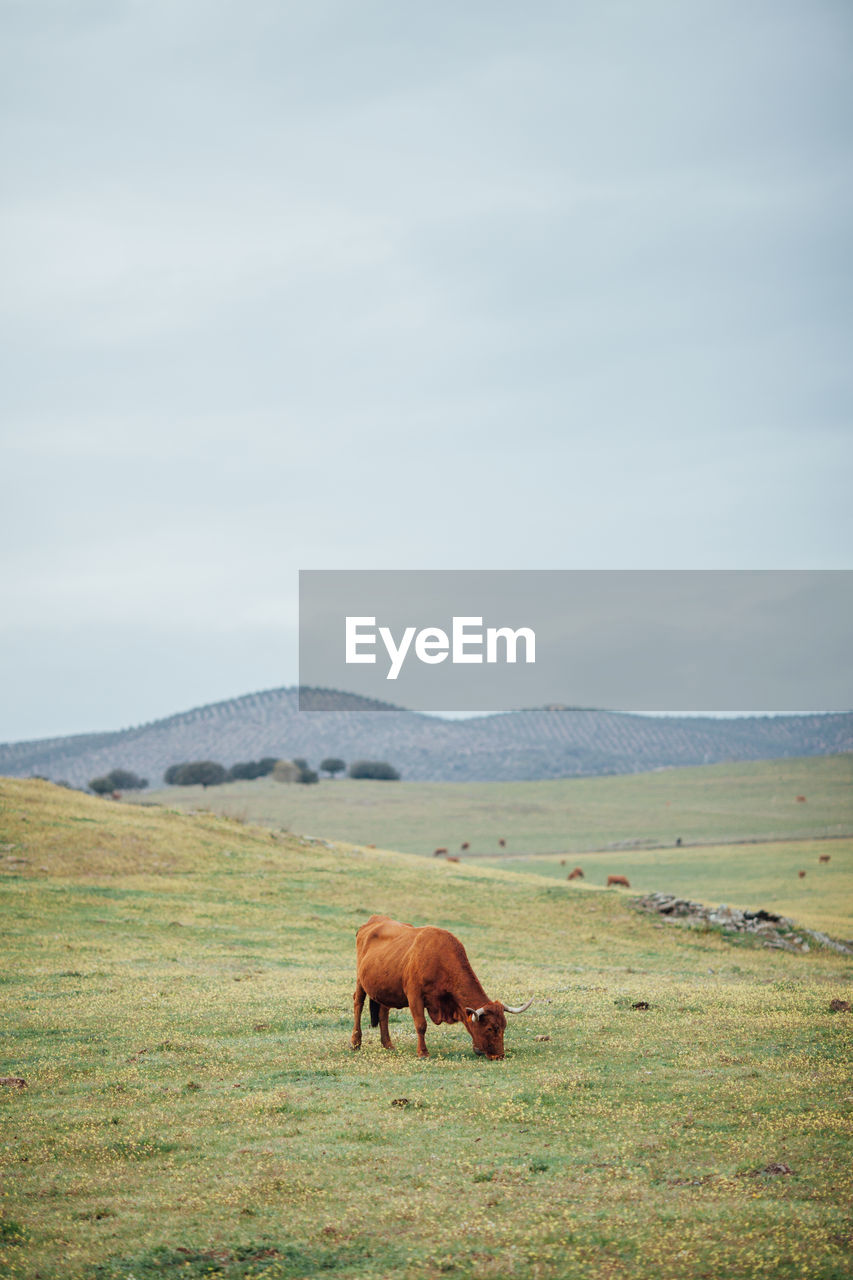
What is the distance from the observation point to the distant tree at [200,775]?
152625 mm

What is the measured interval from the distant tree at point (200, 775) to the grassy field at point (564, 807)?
8.57 ft

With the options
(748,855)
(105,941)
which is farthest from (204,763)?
(105,941)

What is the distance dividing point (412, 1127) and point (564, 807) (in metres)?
116

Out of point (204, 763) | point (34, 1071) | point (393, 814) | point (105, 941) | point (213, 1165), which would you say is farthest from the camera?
point (204, 763)

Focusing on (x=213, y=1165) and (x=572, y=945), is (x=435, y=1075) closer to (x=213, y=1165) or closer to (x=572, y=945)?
(x=213, y=1165)

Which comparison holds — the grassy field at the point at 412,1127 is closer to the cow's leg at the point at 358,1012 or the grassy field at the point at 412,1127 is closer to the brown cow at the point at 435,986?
the cow's leg at the point at 358,1012

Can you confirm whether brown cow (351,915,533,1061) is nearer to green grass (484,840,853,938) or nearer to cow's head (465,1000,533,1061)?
cow's head (465,1000,533,1061)

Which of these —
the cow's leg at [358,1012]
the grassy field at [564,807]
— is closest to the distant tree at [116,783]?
the grassy field at [564,807]

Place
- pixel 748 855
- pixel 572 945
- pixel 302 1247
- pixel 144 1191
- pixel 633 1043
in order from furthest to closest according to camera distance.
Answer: pixel 748 855 < pixel 572 945 < pixel 633 1043 < pixel 144 1191 < pixel 302 1247

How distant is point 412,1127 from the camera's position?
11547 mm

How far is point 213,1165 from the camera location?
10500 millimetres

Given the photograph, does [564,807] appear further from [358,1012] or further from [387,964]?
[387,964]

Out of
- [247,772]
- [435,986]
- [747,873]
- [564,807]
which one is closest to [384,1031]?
[435,986]

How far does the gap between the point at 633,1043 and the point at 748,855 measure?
6214 centimetres
